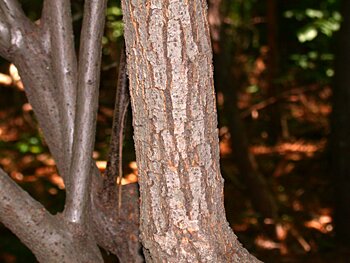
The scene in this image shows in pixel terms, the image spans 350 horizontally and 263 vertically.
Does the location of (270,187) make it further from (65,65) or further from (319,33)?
(65,65)

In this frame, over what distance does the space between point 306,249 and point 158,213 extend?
3.69 metres

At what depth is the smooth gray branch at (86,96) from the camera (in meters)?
1.98

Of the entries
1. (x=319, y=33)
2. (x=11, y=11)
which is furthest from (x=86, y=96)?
(x=319, y=33)

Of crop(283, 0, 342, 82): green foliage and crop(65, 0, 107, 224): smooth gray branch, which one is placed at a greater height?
crop(283, 0, 342, 82): green foliage

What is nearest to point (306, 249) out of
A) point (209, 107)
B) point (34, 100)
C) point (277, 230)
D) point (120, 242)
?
point (277, 230)

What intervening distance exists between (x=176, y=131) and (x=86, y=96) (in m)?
0.54

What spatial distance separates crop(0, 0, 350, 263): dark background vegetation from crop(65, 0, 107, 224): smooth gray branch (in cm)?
150

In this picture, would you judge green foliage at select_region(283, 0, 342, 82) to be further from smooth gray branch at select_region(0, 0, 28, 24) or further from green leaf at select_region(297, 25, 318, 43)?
smooth gray branch at select_region(0, 0, 28, 24)

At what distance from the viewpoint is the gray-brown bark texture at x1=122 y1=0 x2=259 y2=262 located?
147 centimetres

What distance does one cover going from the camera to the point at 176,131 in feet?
5.14

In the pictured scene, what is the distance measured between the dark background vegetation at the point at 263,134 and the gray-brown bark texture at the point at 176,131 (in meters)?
1.96

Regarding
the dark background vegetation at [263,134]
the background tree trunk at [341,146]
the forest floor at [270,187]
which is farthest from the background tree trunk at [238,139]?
the background tree trunk at [341,146]

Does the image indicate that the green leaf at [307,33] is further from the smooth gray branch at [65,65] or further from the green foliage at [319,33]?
the smooth gray branch at [65,65]

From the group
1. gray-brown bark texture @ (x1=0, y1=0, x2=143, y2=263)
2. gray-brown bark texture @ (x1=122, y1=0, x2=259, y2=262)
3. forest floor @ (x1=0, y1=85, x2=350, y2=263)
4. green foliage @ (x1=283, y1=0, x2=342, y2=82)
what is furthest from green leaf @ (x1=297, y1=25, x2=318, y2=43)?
gray-brown bark texture @ (x1=122, y1=0, x2=259, y2=262)
